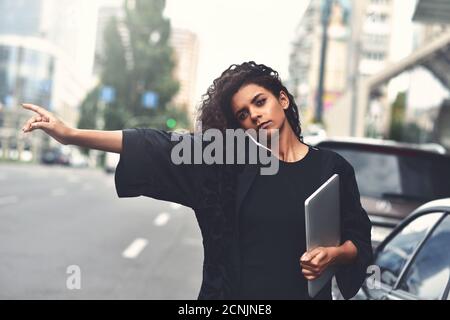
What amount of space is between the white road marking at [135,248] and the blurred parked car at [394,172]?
175 inches

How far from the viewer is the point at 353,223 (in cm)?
185

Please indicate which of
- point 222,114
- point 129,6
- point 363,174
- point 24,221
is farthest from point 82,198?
point 129,6

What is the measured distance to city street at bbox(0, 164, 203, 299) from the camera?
22.4 ft

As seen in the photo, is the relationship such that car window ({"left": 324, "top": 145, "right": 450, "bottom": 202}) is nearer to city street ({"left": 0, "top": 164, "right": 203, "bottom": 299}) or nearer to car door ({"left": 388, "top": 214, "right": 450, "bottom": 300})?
city street ({"left": 0, "top": 164, "right": 203, "bottom": 299})

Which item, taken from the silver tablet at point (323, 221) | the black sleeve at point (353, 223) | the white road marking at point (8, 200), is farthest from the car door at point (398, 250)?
the white road marking at point (8, 200)

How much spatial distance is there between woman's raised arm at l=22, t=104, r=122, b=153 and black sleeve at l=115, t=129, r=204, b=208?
28 mm

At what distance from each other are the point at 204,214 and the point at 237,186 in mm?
99

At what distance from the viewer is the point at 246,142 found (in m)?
1.86

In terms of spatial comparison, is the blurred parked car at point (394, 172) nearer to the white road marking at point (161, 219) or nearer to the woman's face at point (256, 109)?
the woman's face at point (256, 109)

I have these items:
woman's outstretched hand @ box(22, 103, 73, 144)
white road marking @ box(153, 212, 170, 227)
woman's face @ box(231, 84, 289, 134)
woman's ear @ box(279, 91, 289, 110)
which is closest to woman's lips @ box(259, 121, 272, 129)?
→ woman's face @ box(231, 84, 289, 134)

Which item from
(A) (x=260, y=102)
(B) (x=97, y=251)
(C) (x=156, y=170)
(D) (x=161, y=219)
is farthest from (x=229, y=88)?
(D) (x=161, y=219)

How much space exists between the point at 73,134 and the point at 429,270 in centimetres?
151

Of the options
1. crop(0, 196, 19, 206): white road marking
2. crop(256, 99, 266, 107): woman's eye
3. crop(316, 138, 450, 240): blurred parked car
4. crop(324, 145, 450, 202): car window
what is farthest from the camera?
crop(0, 196, 19, 206): white road marking

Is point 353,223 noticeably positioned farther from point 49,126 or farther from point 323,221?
point 49,126
